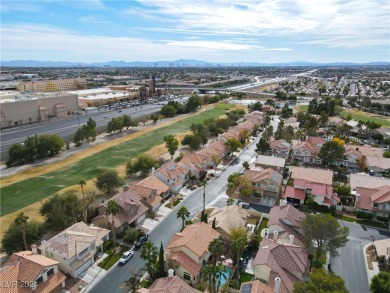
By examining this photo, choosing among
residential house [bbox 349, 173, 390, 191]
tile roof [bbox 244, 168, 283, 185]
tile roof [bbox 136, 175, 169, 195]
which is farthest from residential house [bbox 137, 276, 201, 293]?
residential house [bbox 349, 173, 390, 191]

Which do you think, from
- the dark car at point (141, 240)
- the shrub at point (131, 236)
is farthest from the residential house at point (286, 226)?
the shrub at point (131, 236)

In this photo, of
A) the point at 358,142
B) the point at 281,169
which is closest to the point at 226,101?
the point at 358,142

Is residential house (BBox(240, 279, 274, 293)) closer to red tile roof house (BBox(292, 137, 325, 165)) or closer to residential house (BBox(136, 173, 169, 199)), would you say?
residential house (BBox(136, 173, 169, 199))

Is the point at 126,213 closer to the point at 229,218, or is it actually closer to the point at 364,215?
the point at 229,218

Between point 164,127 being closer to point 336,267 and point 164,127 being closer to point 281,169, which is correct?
point 281,169

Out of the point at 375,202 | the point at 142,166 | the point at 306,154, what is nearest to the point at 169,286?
the point at 142,166

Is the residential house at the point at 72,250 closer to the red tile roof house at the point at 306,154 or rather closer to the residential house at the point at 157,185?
the residential house at the point at 157,185
